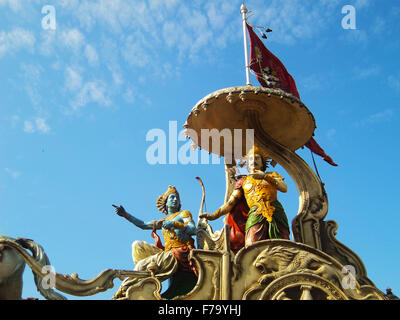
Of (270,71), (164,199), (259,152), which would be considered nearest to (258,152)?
(259,152)

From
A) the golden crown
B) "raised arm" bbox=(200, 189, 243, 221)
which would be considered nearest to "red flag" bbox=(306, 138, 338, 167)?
the golden crown

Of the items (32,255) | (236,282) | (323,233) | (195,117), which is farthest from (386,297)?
(32,255)

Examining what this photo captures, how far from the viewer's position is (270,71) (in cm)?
1466

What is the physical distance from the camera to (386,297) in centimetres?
1001

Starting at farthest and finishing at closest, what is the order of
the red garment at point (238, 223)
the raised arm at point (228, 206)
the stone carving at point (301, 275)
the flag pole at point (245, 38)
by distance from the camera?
the flag pole at point (245, 38) → the raised arm at point (228, 206) → the red garment at point (238, 223) → the stone carving at point (301, 275)

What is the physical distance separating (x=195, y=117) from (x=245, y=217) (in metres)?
2.55

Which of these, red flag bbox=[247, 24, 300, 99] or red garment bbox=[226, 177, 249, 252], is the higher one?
red flag bbox=[247, 24, 300, 99]

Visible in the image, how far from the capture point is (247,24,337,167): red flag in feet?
47.0

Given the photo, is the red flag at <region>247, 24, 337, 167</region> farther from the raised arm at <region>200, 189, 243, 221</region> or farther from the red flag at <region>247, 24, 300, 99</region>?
the raised arm at <region>200, 189, 243, 221</region>

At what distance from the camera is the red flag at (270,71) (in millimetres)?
14312

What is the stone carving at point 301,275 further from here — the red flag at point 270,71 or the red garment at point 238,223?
the red flag at point 270,71

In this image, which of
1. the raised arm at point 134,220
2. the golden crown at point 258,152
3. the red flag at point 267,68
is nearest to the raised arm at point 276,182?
the golden crown at point 258,152

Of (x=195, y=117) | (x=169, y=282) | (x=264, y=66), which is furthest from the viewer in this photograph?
(x=264, y=66)

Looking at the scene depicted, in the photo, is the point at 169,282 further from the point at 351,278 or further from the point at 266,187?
the point at 351,278
